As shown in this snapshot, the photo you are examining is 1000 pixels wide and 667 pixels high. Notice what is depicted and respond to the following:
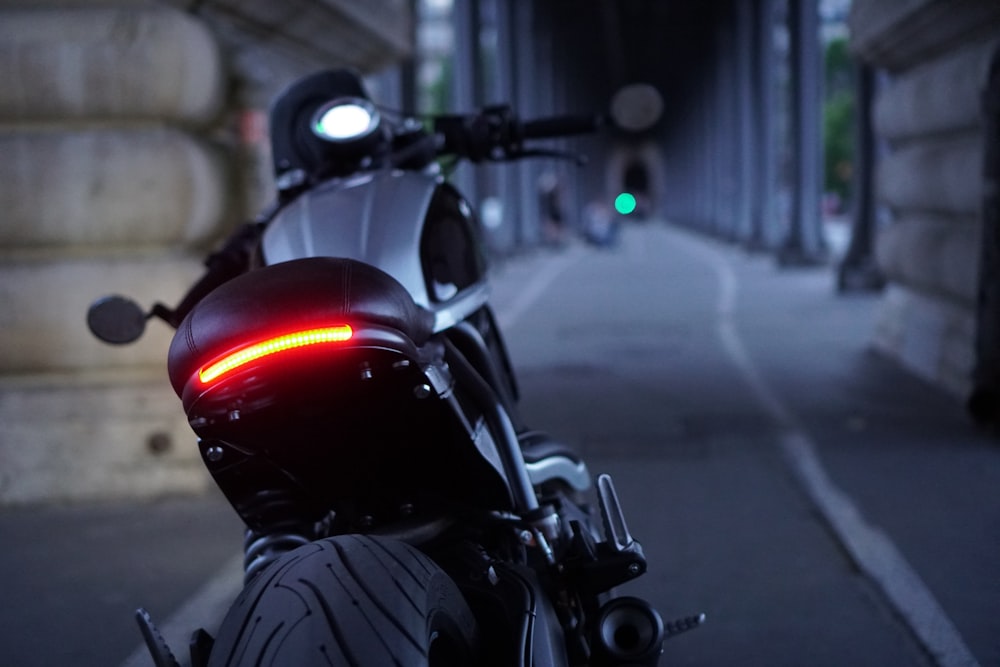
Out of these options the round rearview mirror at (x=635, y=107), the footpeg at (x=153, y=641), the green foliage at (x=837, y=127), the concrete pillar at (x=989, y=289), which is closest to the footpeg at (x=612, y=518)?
the footpeg at (x=153, y=641)

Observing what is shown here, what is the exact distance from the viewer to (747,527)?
A: 5316 mm

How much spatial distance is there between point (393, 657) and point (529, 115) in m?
34.1

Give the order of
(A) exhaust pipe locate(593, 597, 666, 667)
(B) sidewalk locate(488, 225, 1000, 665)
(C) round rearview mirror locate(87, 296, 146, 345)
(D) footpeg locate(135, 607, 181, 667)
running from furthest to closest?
(B) sidewalk locate(488, 225, 1000, 665) → (C) round rearview mirror locate(87, 296, 146, 345) → (A) exhaust pipe locate(593, 597, 666, 667) → (D) footpeg locate(135, 607, 181, 667)

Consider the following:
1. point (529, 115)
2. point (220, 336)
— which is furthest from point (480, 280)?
point (529, 115)

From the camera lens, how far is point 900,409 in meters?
7.84

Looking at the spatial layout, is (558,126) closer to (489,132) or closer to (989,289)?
(489,132)

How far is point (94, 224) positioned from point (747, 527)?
3310mm

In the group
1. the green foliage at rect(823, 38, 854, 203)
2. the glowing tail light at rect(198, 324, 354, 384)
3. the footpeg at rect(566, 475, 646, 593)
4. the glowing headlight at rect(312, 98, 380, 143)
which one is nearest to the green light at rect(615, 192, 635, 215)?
the glowing headlight at rect(312, 98, 380, 143)

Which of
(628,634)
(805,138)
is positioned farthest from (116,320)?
(805,138)

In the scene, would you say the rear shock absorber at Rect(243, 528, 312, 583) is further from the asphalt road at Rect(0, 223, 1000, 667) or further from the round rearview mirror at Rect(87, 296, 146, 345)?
the asphalt road at Rect(0, 223, 1000, 667)

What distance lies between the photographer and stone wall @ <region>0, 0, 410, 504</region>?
598cm

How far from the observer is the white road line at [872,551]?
3.82 meters

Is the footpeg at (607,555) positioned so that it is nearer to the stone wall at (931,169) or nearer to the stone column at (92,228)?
the stone column at (92,228)

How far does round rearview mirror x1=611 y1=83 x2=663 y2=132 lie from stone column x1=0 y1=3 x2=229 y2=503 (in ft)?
8.71
